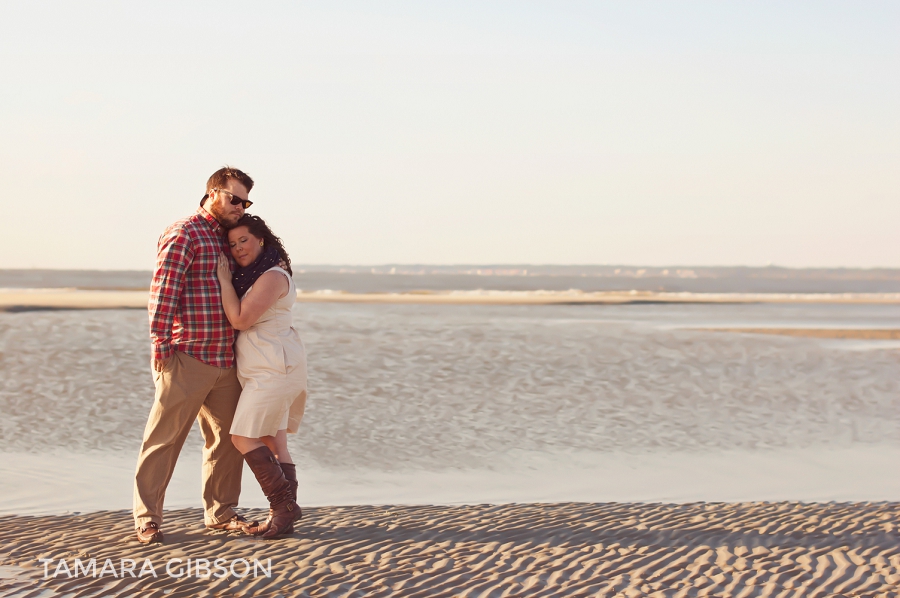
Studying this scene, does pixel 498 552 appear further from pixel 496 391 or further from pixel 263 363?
pixel 496 391

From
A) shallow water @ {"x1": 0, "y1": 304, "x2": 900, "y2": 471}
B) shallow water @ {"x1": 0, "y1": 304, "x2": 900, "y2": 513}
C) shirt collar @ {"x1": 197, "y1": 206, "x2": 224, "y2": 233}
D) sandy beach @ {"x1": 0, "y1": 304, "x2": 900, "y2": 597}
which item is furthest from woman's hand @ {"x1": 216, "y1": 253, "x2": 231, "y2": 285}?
shallow water @ {"x1": 0, "y1": 304, "x2": 900, "y2": 471}

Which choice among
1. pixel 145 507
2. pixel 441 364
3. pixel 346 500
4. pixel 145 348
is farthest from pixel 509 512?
pixel 145 348

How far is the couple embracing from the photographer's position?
453 cm

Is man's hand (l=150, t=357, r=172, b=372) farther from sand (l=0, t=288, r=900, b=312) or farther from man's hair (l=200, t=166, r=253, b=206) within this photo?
sand (l=0, t=288, r=900, b=312)

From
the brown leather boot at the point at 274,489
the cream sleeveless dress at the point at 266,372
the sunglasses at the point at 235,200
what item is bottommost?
the brown leather boot at the point at 274,489

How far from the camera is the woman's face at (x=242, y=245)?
15.4 feet

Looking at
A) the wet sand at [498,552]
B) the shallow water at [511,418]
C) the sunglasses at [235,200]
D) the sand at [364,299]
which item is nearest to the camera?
the wet sand at [498,552]

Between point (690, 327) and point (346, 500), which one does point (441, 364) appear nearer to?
point (346, 500)

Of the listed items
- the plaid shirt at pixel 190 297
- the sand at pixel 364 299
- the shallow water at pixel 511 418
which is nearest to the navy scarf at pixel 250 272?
the plaid shirt at pixel 190 297

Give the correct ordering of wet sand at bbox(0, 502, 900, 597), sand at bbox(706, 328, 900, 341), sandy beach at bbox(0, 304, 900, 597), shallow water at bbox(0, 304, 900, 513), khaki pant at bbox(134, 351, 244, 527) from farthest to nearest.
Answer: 1. sand at bbox(706, 328, 900, 341)
2. shallow water at bbox(0, 304, 900, 513)
3. khaki pant at bbox(134, 351, 244, 527)
4. sandy beach at bbox(0, 304, 900, 597)
5. wet sand at bbox(0, 502, 900, 597)

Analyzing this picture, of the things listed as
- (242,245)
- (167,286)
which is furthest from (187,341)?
(242,245)

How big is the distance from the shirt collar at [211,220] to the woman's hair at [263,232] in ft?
0.24

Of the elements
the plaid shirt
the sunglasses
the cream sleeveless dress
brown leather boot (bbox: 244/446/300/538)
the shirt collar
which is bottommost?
brown leather boot (bbox: 244/446/300/538)

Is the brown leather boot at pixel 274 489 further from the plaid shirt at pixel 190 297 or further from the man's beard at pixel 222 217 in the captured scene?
the man's beard at pixel 222 217
